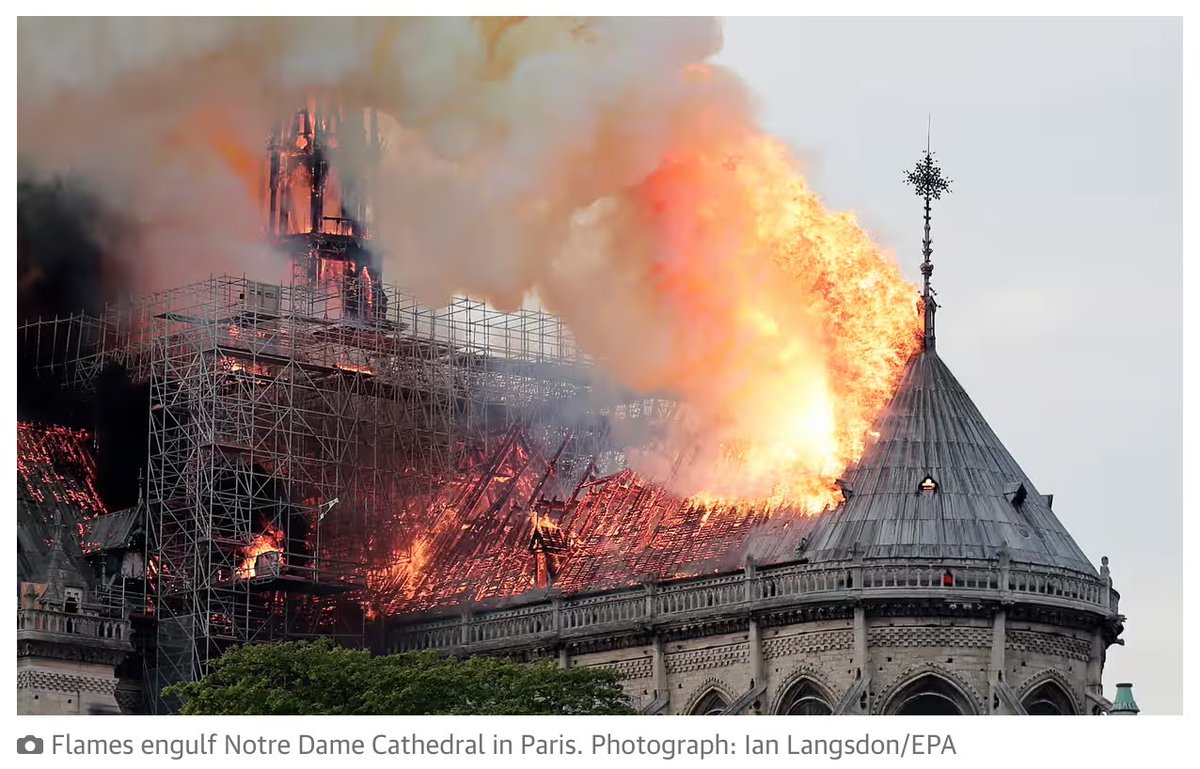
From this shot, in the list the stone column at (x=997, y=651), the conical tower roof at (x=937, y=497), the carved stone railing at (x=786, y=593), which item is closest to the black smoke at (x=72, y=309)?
the carved stone railing at (x=786, y=593)

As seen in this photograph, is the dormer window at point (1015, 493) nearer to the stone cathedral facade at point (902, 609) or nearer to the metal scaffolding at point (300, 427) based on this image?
the stone cathedral facade at point (902, 609)

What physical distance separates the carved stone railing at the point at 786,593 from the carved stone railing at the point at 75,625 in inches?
498

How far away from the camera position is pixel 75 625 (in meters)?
135

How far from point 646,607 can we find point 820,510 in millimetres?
6836

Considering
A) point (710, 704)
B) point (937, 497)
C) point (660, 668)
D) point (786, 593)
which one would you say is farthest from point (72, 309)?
point (937, 497)

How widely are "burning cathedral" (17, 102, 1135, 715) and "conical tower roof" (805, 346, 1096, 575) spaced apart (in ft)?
0.35

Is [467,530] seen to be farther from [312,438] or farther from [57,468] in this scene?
[57,468]

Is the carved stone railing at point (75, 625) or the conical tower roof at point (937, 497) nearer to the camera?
the conical tower roof at point (937, 497)

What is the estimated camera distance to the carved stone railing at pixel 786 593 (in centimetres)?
12244
